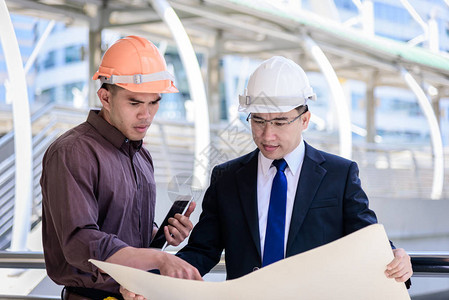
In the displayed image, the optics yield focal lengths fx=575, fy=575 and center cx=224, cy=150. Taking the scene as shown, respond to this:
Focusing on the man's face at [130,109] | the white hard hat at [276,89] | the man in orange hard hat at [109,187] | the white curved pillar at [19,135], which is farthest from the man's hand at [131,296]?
the white curved pillar at [19,135]

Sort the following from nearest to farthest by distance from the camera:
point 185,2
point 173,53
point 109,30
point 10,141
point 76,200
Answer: point 76,200, point 10,141, point 185,2, point 109,30, point 173,53

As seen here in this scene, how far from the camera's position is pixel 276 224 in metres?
1.62

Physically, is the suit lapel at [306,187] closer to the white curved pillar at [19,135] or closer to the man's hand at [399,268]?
the man's hand at [399,268]

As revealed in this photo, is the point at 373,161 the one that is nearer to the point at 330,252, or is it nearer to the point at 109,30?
the point at 109,30

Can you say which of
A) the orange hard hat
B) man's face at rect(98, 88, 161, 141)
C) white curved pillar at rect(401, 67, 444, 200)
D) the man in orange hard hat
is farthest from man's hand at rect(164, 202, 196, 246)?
white curved pillar at rect(401, 67, 444, 200)

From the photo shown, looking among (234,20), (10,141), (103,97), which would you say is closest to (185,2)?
(234,20)

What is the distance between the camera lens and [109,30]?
9891 millimetres

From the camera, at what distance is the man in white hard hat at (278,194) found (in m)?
1.61

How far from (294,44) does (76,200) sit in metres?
11.5

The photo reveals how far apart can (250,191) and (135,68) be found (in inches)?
19.6

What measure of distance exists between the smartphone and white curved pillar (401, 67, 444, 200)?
1003cm

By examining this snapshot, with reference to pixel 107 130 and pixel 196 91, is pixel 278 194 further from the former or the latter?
pixel 196 91

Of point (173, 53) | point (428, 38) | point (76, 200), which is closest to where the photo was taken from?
point (76, 200)

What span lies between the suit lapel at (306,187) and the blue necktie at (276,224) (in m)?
0.03
